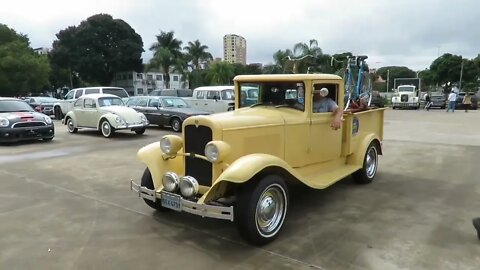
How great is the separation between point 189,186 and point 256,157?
810mm

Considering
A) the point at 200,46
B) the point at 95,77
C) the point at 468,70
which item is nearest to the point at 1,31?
the point at 95,77

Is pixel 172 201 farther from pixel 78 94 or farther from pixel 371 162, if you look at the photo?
pixel 78 94

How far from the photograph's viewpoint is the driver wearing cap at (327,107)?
5344mm

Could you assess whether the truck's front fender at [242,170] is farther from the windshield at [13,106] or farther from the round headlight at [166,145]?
the windshield at [13,106]

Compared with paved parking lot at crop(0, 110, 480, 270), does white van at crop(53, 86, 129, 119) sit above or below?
above

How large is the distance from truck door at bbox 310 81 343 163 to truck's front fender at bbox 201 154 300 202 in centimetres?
121

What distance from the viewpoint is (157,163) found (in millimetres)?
4836

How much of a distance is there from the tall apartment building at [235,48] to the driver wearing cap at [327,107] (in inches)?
2638

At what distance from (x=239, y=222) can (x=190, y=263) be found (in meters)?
0.63

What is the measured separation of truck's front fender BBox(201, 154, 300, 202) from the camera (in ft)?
12.4

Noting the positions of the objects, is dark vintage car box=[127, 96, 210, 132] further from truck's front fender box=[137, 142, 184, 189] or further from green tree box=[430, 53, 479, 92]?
green tree box=[430, 53, 479, 92]

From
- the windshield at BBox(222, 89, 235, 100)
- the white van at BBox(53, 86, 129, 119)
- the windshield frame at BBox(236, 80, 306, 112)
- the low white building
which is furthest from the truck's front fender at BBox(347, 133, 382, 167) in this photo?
the low white building

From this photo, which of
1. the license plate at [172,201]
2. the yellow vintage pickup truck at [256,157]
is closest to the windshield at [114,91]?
the yellow vintage pickup truck at [256,157]

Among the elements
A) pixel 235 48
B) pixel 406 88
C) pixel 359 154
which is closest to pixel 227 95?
pixel 359 154
